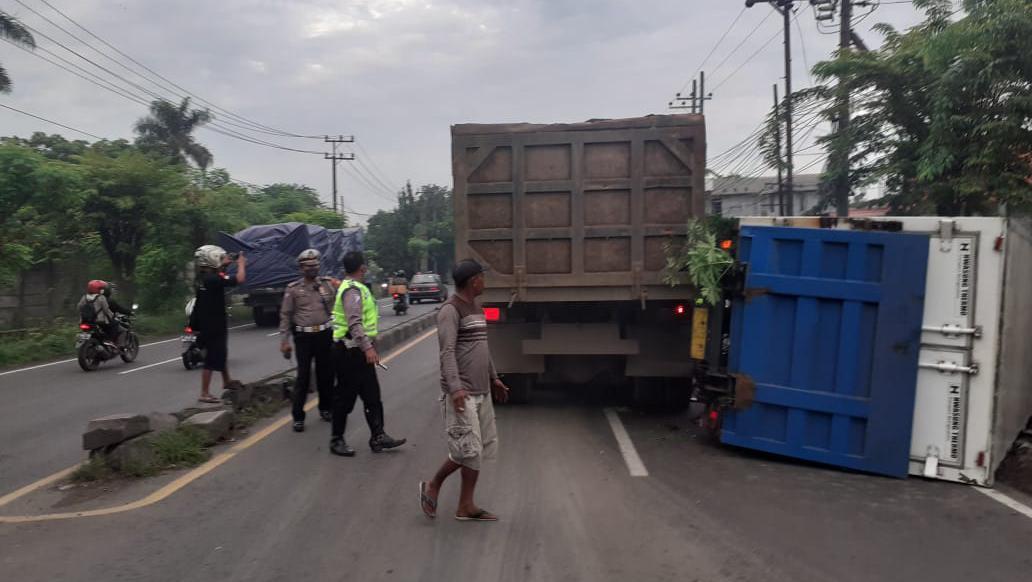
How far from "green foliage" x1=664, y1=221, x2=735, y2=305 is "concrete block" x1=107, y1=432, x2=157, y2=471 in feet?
16.1

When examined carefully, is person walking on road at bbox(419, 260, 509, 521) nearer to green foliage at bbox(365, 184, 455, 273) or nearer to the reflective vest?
the reflective vest

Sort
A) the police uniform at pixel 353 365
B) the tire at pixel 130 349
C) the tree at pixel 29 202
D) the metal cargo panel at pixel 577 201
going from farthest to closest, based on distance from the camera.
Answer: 1. the tree at pixel 29 202
2. the tire at pixel 130 349
3. the metal cargo panel at pixel 577 201
4. the police uniform at pixel 353 365

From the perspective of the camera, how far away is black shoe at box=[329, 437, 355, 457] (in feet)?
23.1

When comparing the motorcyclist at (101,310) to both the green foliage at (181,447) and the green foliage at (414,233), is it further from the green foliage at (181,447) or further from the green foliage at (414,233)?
the green foliage at (414,233)

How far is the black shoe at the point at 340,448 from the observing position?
7.03m

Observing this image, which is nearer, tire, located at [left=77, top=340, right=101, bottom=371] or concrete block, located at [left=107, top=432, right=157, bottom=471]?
concrete block, located at [left=107, top=432, right=157, bottom=471]

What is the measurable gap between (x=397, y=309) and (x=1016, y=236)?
2309cm

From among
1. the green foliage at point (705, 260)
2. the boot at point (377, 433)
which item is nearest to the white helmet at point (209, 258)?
the boot at point (377, 433)

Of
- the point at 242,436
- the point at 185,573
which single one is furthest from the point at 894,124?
the point at 185,573

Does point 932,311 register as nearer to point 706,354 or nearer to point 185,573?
point 706,354

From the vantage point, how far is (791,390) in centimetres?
660

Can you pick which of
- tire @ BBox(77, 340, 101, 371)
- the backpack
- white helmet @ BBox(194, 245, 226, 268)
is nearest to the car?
tire @ BBox(77, 340, 101, 371)

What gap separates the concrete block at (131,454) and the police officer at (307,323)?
166 centimetres

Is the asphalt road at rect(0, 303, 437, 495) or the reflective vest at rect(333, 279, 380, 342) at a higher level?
the reflective vest at rect(333, 279, 380, 342)
